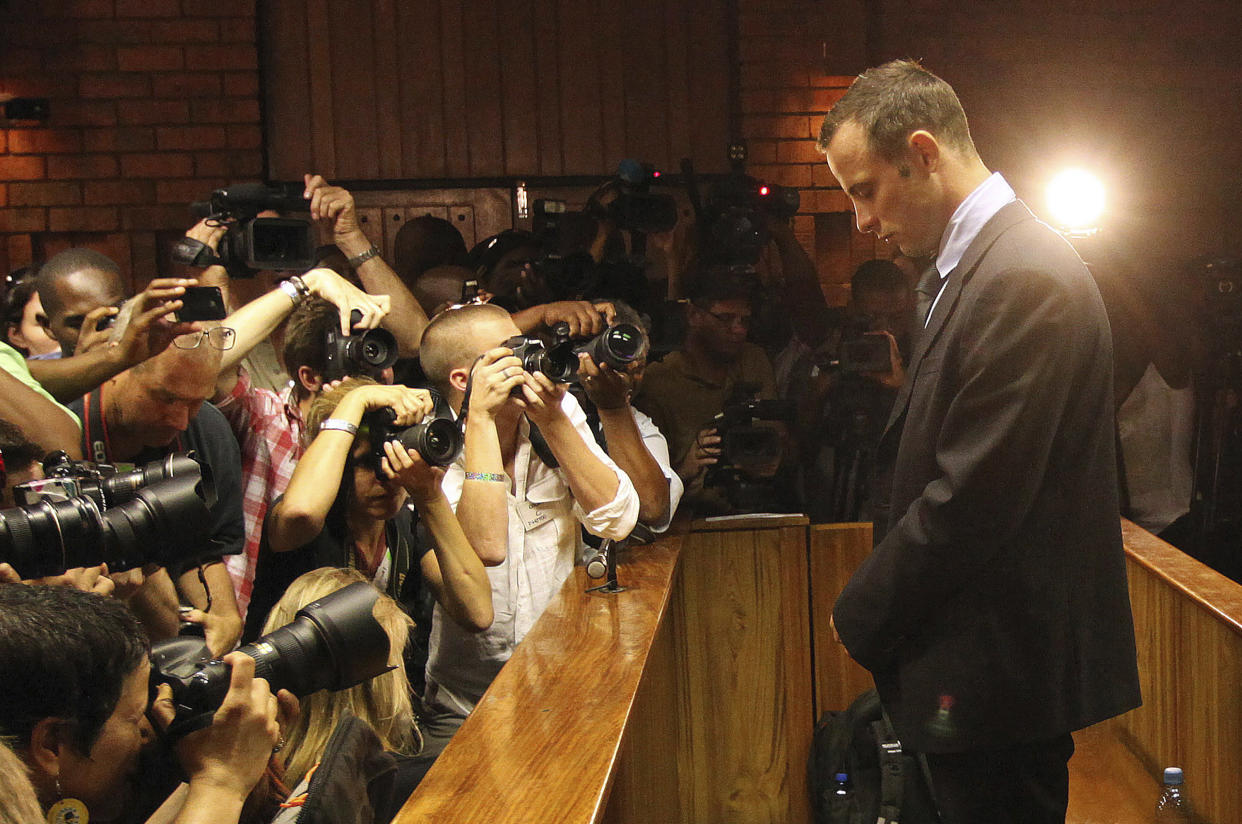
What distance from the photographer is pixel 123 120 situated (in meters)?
4.83

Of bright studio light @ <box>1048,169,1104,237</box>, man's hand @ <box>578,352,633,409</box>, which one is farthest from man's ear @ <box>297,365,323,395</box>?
bright studio light @ <box>1048,169,1104,237</box>

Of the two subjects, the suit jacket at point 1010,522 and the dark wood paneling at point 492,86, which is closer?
the suit jacket at point 1010,522

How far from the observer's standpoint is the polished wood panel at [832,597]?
10.7ft

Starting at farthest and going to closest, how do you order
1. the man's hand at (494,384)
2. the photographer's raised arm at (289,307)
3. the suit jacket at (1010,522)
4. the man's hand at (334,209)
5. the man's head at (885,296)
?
the man's head at (885,296)
the man's hand at (334,209)
the photographer's raised arm at (289,307)
the man's hand at (494,384)
the suit jacket at (1010,522)

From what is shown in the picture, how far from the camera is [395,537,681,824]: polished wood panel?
1407 mm

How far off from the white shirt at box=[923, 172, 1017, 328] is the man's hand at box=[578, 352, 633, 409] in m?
0.88

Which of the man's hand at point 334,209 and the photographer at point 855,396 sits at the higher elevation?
the man's hand at point 334,209

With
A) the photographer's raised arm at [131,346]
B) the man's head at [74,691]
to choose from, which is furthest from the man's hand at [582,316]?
the man's head at [74,691]

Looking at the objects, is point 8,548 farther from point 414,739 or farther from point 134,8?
point 134,8

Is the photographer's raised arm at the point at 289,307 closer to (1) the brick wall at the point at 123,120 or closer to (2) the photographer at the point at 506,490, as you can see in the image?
(2) the photographer at the point at 506,490

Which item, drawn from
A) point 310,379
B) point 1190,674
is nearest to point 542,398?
point 310,379

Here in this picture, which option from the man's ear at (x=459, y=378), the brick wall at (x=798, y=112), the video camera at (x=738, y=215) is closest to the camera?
the man's ear at (x=459, y=378)

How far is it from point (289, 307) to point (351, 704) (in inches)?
37.4

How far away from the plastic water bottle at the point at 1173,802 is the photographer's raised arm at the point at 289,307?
193 centimetres
